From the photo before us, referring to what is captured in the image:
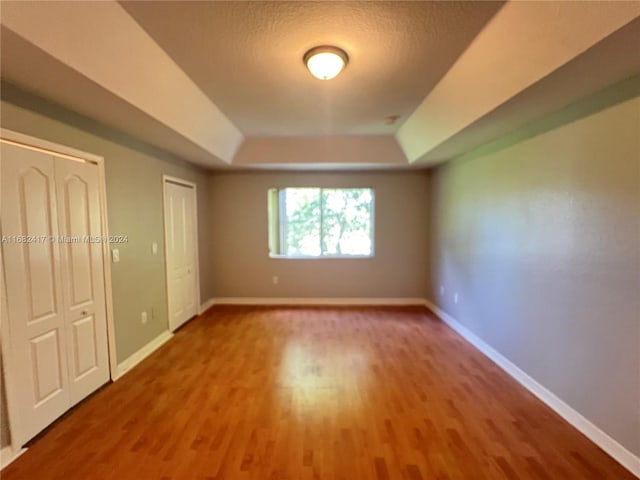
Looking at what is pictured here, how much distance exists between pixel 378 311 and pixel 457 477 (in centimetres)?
350

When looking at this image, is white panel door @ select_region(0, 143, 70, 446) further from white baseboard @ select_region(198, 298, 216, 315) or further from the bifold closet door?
white baseboard @ select_region(198, 298, 216, 315)

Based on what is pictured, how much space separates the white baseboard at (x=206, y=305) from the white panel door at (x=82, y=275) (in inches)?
92.0

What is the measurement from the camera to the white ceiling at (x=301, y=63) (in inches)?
64.7

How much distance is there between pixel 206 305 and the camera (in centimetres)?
557

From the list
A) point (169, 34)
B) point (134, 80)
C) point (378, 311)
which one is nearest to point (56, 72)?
point (134, 80)

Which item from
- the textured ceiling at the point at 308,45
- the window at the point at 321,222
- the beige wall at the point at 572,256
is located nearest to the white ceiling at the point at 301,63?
the textured ceiling at the point at 308,45

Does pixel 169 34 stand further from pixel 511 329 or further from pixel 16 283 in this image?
pixel 511 329

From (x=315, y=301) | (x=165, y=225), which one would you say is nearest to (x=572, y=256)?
(x=315, y=301)

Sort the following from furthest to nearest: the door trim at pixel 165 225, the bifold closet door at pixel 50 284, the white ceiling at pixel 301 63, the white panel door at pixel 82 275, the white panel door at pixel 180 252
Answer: the white panel door at pixel 180 252 < the door trim at pixel 165 225 < the white panel door at pixel 82 275 < the bifold closet door at pixel 50 284 < the white ceiling at pixel 301 63

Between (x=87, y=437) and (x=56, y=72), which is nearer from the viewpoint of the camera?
(x=56, y=72)

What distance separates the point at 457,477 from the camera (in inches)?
75.4

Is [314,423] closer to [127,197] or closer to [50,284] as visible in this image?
[50,284]

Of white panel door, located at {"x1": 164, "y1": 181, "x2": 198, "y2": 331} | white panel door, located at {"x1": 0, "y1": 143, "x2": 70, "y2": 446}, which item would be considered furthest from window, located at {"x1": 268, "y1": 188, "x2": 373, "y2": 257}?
white panel door, located at {"x1": 0, "y1": 143, "x2": 70, "y2": 446}

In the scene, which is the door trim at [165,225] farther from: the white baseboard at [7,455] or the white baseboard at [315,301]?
the white baseboard at [7,455]
